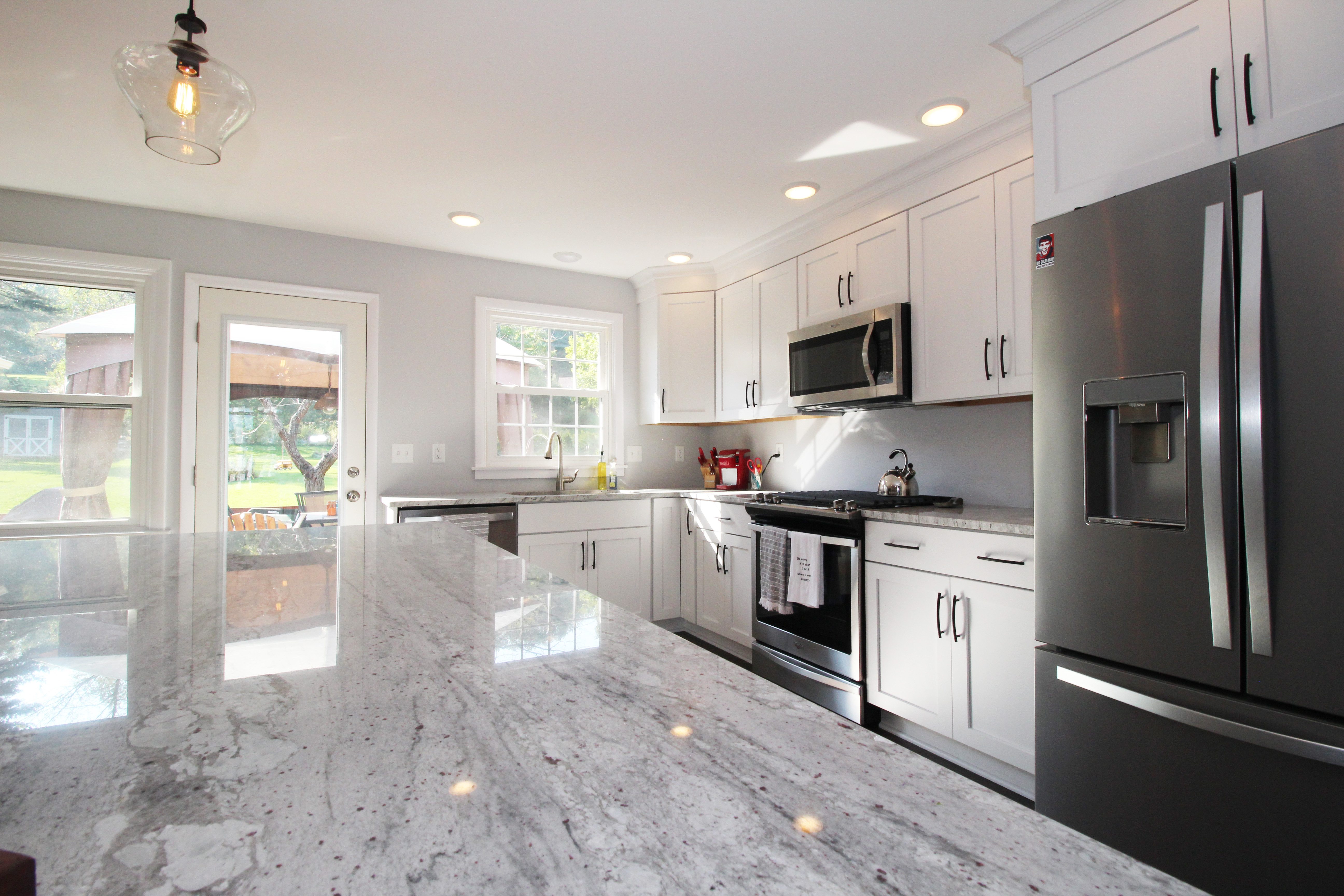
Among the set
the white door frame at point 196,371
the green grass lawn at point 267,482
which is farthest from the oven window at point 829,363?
the green grass lawn at point 267,482

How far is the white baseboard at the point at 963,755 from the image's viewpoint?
1987 mm

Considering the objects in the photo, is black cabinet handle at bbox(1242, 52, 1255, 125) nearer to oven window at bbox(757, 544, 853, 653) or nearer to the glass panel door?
oven window at bbox(757, 544, 853, 653)

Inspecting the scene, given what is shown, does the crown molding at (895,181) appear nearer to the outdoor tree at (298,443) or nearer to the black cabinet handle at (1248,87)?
the black cabinet handle at (1248,87)

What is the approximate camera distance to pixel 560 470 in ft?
12.6

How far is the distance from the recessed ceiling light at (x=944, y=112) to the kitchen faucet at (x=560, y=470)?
251 cm

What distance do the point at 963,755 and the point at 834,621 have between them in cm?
63

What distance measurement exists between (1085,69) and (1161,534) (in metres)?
1.26

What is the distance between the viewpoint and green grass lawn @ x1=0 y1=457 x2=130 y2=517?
9.18ft

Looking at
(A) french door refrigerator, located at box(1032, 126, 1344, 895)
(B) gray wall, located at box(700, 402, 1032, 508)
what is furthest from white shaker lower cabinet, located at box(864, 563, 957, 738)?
(B) gray wall, located at box(700, 402, 1032, 508)

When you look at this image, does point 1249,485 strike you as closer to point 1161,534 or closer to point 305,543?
point 1161,534

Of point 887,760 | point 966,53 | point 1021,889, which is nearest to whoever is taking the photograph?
point 1021,889

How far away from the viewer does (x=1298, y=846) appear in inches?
46.8

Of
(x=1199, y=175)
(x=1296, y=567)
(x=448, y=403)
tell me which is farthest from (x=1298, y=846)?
(x=448, y=403)

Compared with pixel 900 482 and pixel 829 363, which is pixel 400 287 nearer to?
pixel 829 363
